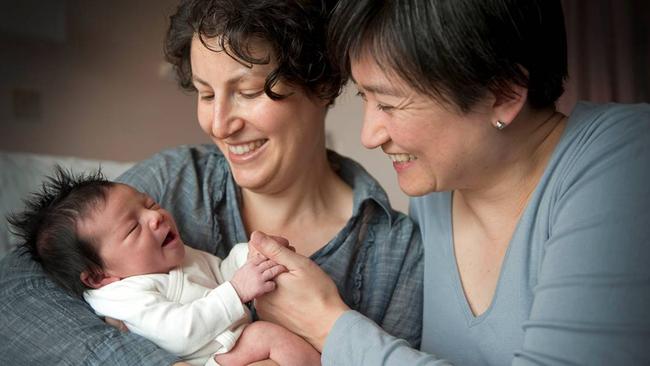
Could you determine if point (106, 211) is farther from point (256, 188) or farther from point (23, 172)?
point (23, 172)

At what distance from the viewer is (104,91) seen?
3.33 m

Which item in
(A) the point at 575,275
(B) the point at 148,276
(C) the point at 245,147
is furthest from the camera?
(C) the point at 245,147

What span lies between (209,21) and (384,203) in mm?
564

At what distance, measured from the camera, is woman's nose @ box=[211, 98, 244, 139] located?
1533 millimetres

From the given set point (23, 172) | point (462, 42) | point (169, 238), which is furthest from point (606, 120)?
point (23, 172)

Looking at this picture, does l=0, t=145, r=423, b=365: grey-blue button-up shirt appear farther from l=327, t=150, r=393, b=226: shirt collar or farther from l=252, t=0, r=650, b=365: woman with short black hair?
l=252, t=0, r=650, b=365: woman with short black hair

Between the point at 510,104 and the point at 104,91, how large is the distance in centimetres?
246

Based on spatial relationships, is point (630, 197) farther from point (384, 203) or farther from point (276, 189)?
point (276, 189)

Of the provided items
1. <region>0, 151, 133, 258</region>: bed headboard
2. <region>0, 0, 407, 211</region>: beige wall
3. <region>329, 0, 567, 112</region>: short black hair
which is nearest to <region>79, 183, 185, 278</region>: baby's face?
<region>329, 0, 567, 112</region>: short black hair

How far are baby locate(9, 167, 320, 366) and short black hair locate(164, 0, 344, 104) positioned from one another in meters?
0.37

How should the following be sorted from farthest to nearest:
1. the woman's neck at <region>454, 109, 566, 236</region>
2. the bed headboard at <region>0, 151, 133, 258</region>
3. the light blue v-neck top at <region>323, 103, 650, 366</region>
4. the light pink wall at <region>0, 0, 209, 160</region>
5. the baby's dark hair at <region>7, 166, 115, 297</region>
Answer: the light pink wall at <region>0, 0, 209, 160</region>
the bed headboard at <region>0, 151, 133, 258</region>
the baby's dark hair at <region>7, 166, 115, 297</region>
the woman's neck at <region>454, 109, 566, 236</region>
the light blue v-neck top at <region>323, 103, 650, 366</region>

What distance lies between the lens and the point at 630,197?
3.64ft

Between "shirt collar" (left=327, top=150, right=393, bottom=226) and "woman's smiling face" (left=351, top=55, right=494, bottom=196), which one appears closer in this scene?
"woman's smiling face" (left=351, top=55, right=494, bottom=196)

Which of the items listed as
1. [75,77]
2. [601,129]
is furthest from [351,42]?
[75,77]
